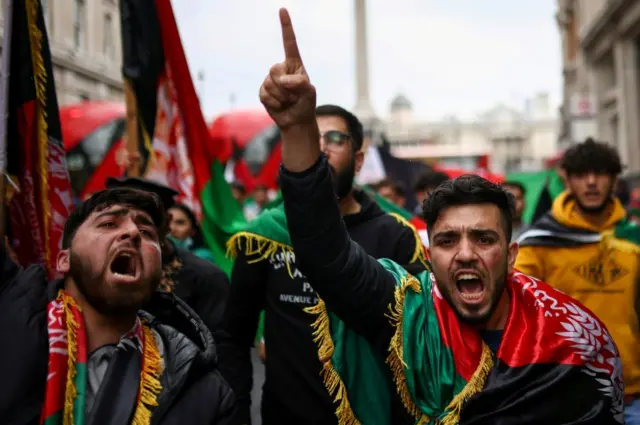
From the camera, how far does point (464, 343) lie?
85.0 inches

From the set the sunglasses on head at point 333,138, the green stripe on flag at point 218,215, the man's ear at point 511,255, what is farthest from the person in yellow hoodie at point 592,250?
the green stripe on flag at point 218,215

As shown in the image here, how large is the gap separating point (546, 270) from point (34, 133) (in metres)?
2.37

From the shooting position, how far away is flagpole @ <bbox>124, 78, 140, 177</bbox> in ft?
15.5

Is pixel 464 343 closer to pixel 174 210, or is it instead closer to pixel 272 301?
pixel 272 301

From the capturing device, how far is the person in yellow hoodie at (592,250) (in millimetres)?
3375

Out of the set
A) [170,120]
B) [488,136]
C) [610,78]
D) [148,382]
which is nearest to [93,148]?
[170,120]

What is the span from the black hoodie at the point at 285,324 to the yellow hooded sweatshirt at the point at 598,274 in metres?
0.93

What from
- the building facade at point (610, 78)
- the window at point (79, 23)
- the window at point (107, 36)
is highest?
the building facade at point (610, 78)

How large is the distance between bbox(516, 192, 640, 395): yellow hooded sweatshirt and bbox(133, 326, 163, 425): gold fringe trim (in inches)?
79.3

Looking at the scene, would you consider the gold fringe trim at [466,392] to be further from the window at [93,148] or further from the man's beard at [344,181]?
the window at [93,148]

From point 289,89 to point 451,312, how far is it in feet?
2.69

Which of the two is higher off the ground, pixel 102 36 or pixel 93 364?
pixel 102 36

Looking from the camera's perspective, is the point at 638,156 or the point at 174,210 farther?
the point at 638,156

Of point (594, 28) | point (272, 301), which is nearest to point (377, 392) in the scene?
point (272, 301)
